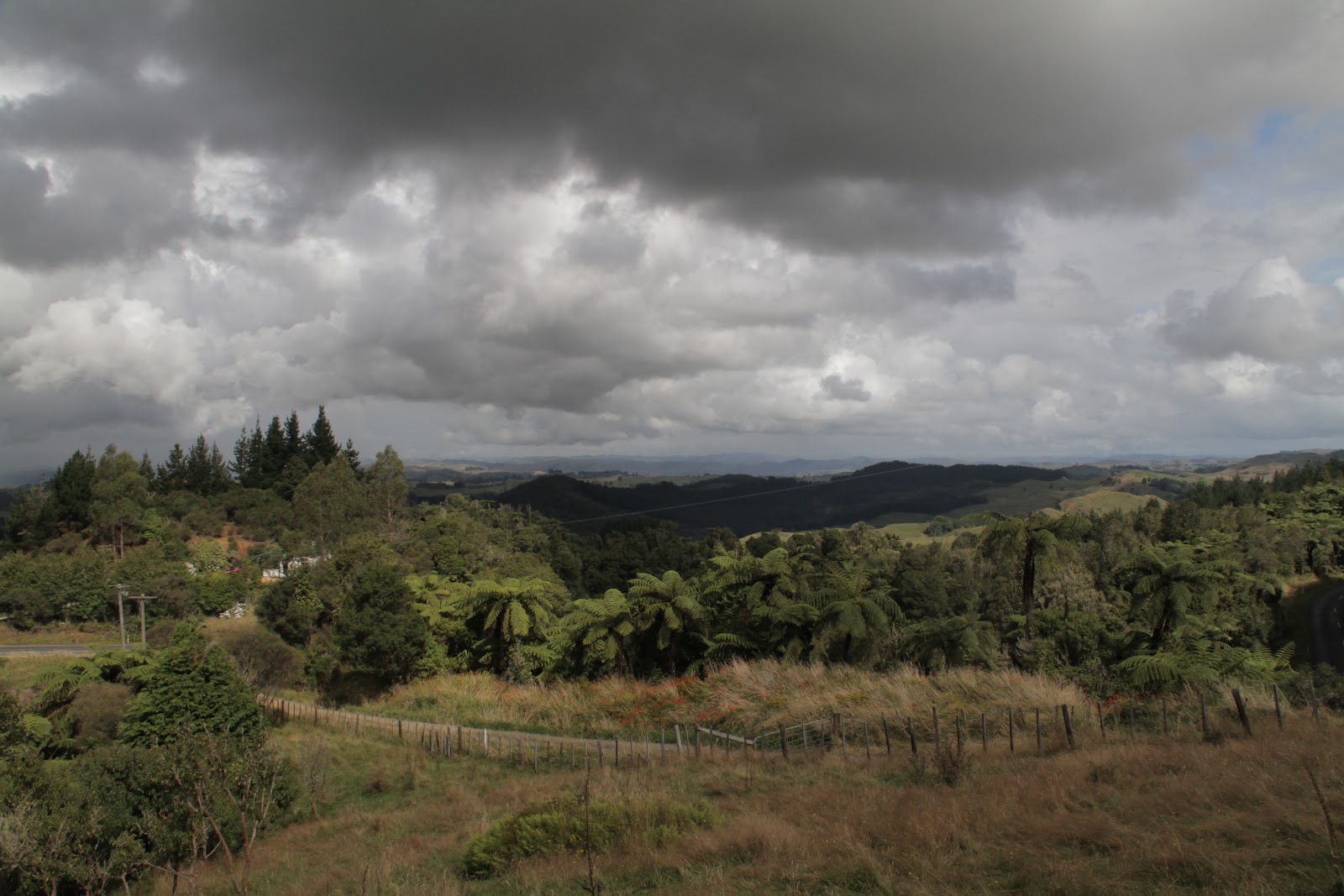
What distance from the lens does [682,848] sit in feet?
27.1

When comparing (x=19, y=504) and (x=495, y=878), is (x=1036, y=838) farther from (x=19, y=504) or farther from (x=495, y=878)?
(x=19, y=504)

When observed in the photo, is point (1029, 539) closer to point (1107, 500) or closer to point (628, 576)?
point (628, 576)

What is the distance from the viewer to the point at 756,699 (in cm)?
1600

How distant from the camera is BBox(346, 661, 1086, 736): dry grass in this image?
1351 centimetres

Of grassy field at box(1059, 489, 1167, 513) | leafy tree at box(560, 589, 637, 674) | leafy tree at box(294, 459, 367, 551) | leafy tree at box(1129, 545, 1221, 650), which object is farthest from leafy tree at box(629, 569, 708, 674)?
grassy field at box(1059, 489, 1167, 513)

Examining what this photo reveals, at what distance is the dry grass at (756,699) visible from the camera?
13508 mm

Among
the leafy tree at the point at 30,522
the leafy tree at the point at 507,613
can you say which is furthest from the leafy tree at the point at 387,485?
the leafy tree at the point at 507,613

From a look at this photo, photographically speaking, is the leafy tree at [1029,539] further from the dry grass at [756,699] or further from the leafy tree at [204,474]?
the leafy tree at [204,474]

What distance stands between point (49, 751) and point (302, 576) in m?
27.5

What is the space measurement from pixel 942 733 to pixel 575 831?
22.1 ft

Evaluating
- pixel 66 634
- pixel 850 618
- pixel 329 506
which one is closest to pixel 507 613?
pixel 850 618

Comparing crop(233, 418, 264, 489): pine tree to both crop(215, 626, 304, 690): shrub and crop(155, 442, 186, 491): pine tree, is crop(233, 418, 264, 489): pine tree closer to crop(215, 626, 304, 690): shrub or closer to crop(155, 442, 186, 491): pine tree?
crop(155, 442, 186, 491): pine tree

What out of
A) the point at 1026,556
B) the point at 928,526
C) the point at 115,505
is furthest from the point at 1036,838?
the point at 928,526

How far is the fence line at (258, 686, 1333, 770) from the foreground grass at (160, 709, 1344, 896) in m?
0.43
